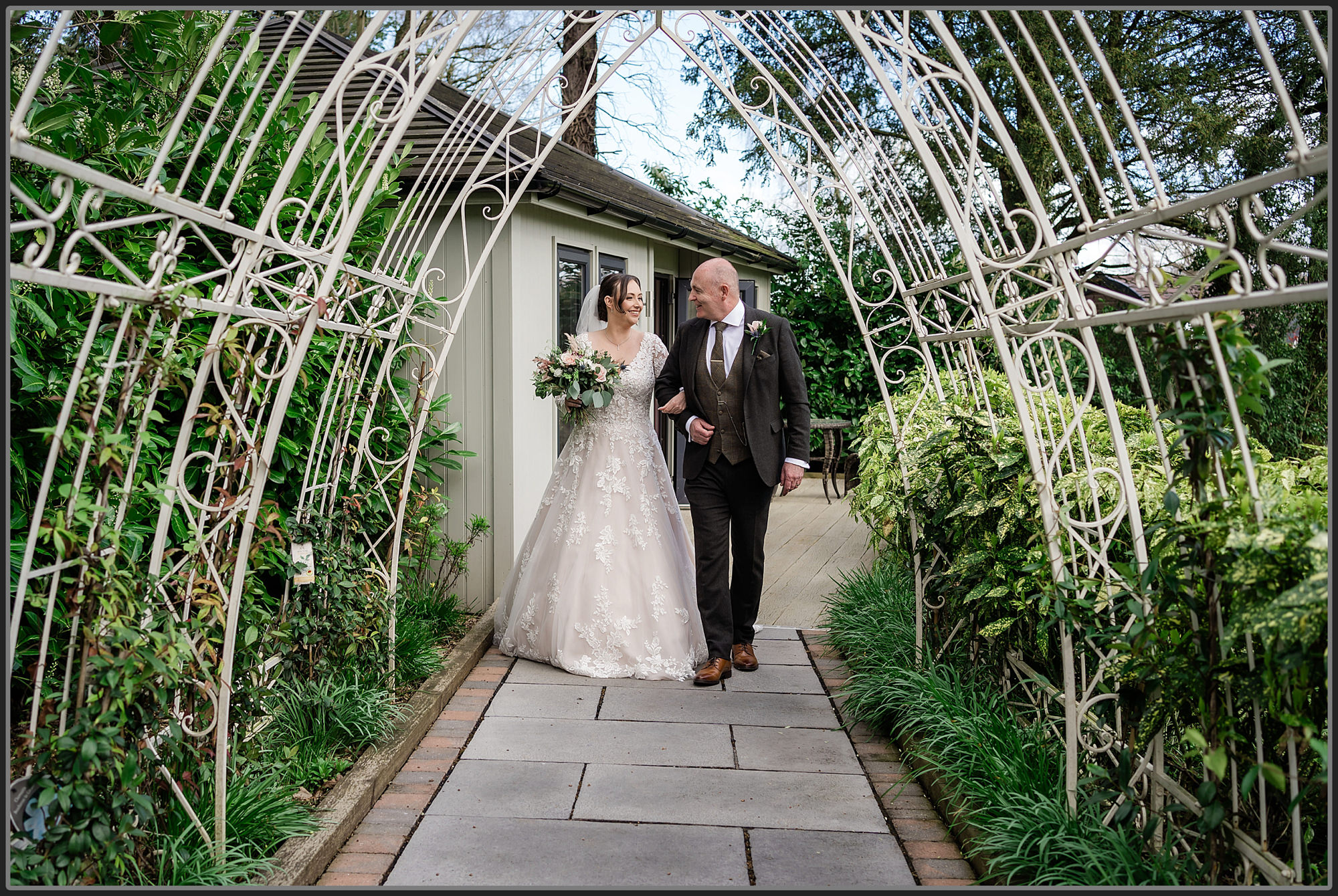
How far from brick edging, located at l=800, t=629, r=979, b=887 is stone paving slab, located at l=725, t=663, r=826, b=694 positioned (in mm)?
213

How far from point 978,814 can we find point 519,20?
53.2 ft

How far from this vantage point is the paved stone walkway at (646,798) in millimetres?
2967

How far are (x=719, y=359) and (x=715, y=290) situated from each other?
0.34 meters

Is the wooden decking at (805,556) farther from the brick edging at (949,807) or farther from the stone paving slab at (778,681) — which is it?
the brick edging at (949,807)

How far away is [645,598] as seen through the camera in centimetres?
505

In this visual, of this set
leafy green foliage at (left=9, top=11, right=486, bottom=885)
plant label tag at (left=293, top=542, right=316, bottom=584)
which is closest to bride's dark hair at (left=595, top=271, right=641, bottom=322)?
leafy green foliage at (left=9, top=11, right=486, bottom=885)

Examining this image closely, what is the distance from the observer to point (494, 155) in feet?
20.2

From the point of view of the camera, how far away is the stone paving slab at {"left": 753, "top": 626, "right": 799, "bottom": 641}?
231 inches

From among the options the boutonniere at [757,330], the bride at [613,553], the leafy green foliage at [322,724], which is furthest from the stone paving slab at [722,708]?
the boutonniere at [757,330]

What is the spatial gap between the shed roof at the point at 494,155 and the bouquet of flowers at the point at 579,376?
1021mm

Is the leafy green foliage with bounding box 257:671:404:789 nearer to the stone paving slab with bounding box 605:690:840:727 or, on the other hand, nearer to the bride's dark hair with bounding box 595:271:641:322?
the stone paving slab with bounding box 605:690:840:727

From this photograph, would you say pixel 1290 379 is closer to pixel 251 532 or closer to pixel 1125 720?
pixel 1125 720

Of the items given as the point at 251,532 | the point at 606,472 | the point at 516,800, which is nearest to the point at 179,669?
the point at 251,532

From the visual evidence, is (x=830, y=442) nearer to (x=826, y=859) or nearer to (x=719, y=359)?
(x=719, y=359)
